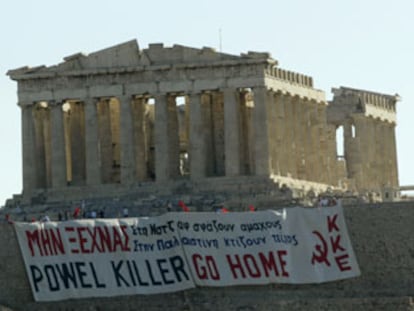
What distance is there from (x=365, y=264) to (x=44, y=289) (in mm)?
12171

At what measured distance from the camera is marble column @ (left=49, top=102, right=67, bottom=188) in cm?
13062

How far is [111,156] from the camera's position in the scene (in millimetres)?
132750

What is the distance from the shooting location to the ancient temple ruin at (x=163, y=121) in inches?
5044

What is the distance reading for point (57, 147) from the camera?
131 m

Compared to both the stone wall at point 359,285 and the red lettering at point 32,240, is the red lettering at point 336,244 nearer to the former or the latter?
the stone wall at point 359,285

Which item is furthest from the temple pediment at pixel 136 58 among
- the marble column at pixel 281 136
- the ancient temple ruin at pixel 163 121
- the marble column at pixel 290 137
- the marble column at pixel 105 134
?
the marble column at pixel 290 137

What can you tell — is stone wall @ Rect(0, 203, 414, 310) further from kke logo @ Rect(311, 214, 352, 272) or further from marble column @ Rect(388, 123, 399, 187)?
marble column @ Rect(388, 123, 399, 187)

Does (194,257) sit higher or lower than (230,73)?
lower

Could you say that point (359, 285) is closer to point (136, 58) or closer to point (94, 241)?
point (94, 241)

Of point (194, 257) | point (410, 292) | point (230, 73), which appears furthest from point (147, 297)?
point (230, 73)

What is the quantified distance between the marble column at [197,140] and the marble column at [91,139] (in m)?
4.58

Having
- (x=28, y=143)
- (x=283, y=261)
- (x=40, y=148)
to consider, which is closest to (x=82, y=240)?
(x=283, y=261)

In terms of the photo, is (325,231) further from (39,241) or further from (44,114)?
(44,114)

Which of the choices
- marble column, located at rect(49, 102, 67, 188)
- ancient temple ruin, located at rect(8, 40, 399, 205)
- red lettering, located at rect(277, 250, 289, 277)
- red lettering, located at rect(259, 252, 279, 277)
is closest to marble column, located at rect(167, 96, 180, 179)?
ancient temple ruin, located at rect(8, 40, 399, 205)
